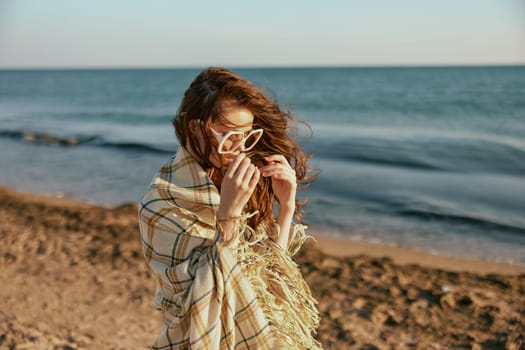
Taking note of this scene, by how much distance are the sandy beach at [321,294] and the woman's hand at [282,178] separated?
2598 mm

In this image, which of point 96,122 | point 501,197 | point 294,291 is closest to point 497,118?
point 501,197

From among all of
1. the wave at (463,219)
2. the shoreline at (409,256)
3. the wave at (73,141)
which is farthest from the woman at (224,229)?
the wave at (73,141)

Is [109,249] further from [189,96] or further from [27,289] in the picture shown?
[189,96]

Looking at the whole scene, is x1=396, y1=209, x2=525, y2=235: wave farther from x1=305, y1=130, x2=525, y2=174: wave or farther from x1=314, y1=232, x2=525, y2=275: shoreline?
x1=305, y1=130, x2=525, y2=174: wave

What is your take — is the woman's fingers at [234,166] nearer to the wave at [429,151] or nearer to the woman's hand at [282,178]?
the woman's hand at [282,178]

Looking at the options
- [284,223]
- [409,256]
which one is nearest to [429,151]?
[409,256]

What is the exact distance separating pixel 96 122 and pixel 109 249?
63.8 feet

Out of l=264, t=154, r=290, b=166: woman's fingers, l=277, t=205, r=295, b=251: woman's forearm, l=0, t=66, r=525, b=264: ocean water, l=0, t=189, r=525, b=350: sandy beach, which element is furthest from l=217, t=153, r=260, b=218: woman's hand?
l=0, t=189, r=525, b=350: sandy beach

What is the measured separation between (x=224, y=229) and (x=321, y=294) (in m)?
3.72

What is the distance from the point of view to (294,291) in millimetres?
2061

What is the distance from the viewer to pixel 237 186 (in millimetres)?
1732

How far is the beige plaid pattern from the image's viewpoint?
1.72m

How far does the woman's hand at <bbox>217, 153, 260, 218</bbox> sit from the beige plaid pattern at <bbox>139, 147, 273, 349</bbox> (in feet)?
0.30

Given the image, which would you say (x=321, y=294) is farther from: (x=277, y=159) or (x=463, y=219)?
(x=463, y=219)
